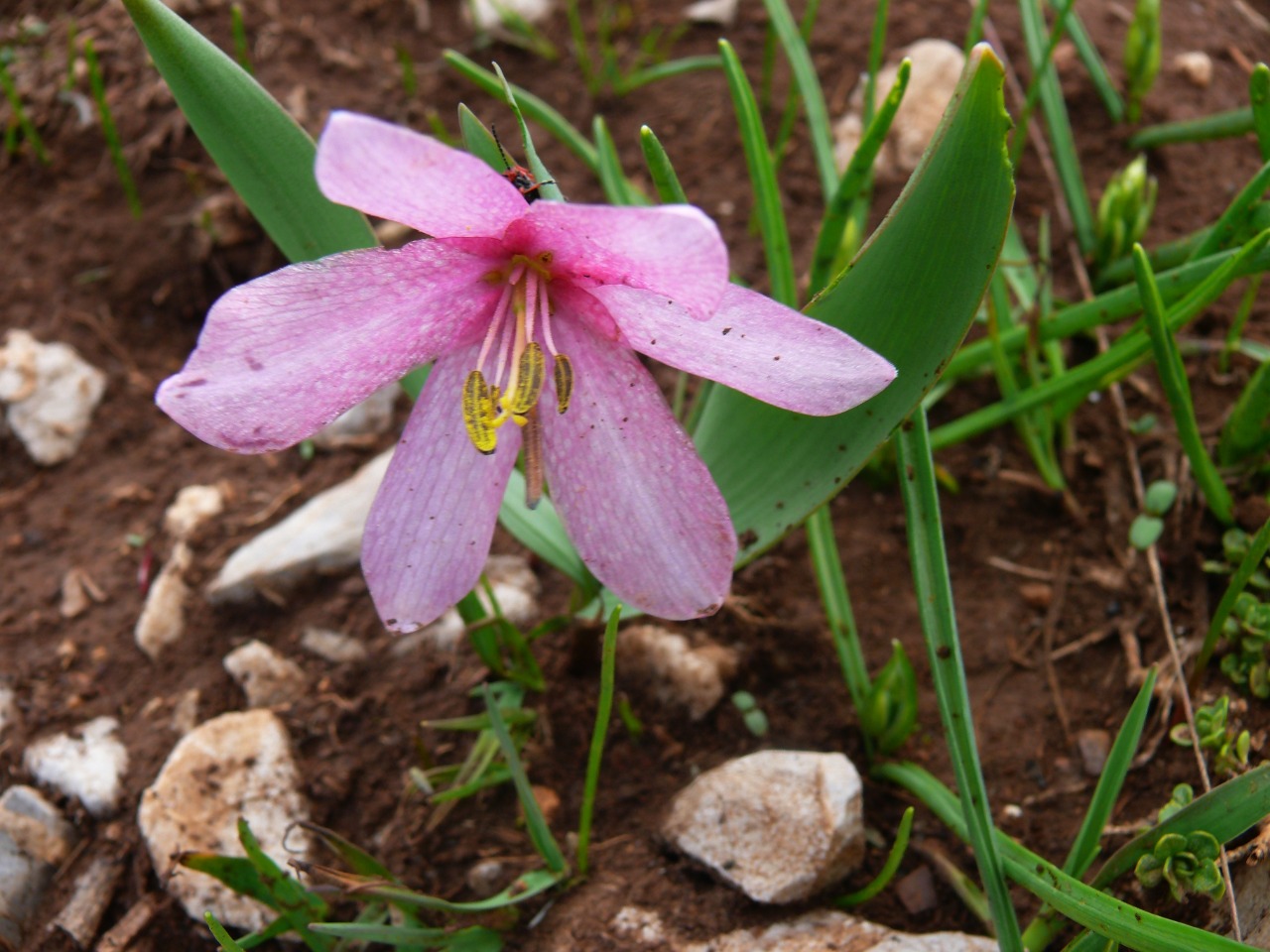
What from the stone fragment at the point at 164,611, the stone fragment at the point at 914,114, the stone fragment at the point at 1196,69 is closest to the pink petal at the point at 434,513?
the stone fragment at the point at 164,611

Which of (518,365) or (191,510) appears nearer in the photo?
(518,365)

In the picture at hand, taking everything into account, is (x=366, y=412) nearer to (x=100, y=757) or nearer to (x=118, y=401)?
(x=118, y=401)

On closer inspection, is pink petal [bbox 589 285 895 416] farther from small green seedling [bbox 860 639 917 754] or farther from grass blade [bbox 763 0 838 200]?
grass blade [bbox 763 0 838 200]

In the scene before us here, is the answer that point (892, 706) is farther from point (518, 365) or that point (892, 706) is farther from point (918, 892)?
point (518, 365)

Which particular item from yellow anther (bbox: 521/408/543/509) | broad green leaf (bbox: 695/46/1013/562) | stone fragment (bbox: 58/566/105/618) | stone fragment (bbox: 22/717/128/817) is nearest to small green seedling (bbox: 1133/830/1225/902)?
broad green leaf (bbox: 695/46/1013/562)

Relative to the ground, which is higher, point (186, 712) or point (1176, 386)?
point (1176, 386)

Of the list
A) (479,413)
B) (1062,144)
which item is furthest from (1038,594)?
(479,413)

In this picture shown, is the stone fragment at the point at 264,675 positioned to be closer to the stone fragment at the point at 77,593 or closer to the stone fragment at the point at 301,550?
the stone fragment at the point at 301,550

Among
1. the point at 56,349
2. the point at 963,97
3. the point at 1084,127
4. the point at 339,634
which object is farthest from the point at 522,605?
the point at 1084,127
